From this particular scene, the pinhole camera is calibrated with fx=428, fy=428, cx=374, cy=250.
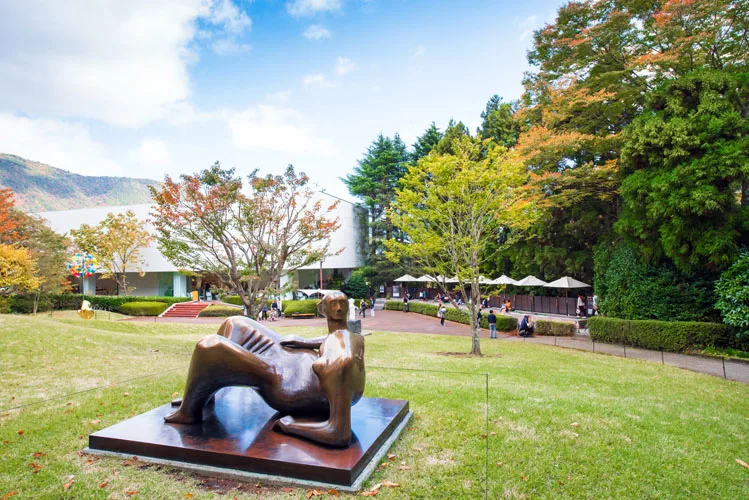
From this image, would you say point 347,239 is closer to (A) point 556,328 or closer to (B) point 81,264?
(B) point 81,264

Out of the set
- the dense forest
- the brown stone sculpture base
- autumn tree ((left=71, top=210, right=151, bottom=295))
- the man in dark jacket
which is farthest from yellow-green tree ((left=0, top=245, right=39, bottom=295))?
the man in dark jacket

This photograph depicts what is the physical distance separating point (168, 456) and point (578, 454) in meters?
3.98

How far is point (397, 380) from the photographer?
735 centimetres

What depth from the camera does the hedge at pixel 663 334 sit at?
14.5 metres

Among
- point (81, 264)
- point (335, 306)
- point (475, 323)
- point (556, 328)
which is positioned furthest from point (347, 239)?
point (335, 306)

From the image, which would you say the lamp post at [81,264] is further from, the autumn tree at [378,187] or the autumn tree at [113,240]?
the autumn tree at [378,187]

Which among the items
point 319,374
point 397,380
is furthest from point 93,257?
point 319,374

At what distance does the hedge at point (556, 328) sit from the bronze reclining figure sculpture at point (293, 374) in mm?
17938

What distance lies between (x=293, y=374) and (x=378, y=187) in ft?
131

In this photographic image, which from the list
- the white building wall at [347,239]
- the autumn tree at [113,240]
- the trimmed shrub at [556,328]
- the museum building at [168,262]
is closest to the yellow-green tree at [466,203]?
the trimmed shrub at [556,328]

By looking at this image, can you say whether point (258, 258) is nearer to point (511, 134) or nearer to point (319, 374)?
point (319, 374)

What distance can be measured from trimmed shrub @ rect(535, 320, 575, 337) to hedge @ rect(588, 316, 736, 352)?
1583 mm

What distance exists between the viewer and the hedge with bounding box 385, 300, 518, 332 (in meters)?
21.4

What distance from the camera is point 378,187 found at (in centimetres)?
4325
